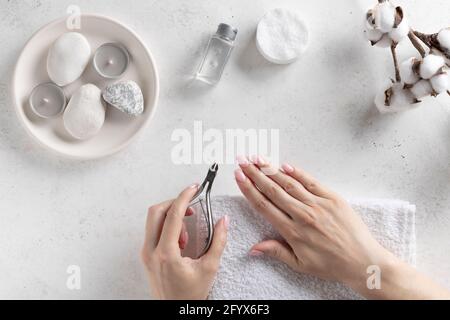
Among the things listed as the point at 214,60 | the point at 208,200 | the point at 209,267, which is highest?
the point at 214,60

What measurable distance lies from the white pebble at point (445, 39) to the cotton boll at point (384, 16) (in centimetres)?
8

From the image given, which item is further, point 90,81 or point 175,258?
point 90,81

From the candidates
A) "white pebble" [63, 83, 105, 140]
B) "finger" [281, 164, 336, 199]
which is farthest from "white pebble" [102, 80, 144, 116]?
"finger" [281, 164, 336, 199]

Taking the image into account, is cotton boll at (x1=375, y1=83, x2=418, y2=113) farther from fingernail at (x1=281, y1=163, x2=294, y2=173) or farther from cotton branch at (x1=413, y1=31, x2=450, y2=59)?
fingernail at (x1=281, y1=163, x2=294, y2=173)

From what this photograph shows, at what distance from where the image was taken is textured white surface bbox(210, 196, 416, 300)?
895mm

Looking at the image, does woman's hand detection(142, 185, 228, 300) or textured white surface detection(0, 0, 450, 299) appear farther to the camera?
textured white surface detection(0, 0, 450, 299)

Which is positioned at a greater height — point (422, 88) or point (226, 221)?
point (422, 88)

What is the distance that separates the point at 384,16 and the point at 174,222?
45 centimetres

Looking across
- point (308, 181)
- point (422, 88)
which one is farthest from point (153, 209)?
point (422, 88)

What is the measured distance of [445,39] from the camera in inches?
35.1

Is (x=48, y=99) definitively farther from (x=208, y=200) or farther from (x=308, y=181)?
(x=308, y=181)

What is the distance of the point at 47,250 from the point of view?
978 mm

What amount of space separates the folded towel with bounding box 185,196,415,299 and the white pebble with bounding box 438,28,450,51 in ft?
0.84
